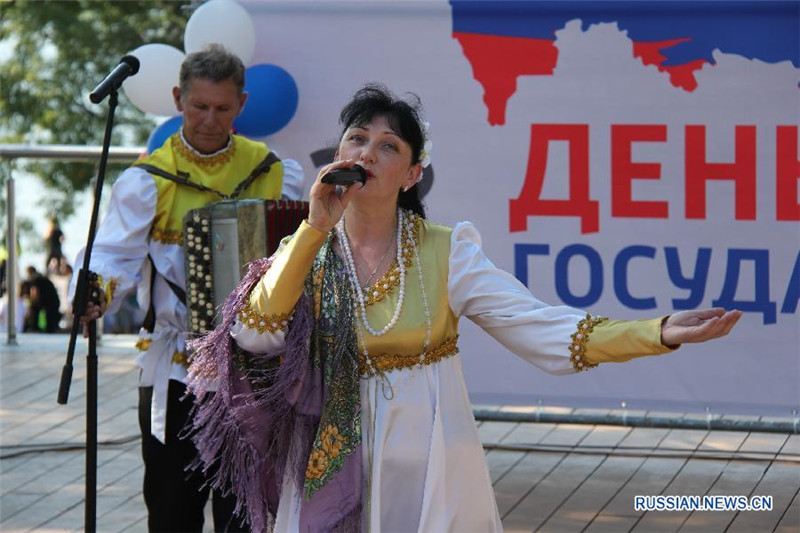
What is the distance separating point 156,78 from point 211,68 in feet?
4.06

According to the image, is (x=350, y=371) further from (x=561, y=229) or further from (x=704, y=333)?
(x=561, y=229)

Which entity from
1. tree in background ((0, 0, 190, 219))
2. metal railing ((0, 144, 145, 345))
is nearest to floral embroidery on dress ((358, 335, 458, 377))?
metal railing ((0, 144, 145, 345))

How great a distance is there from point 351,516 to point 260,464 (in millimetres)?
325

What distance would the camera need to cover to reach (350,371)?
3.75 m

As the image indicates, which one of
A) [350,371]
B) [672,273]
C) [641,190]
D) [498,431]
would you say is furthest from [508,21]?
[350,371]

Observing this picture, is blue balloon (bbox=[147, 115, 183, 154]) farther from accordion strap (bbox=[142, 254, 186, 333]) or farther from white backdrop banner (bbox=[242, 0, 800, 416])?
accordion strap (bbox=[142, 254, 186, 333])

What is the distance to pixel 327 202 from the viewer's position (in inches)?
141

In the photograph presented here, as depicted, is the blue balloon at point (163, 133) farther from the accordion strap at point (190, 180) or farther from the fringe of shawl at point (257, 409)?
the fringe of shawl at point (257, 409)

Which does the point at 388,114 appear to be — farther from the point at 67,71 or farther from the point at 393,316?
the point at 67,71

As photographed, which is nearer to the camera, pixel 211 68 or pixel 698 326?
pixel 698 326

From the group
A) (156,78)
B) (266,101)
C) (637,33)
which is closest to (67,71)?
(156,78)

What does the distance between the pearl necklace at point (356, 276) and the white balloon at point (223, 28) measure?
7.61 ft

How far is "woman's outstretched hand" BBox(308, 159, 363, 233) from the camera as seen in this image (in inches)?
141

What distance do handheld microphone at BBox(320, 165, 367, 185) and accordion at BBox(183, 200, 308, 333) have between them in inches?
45.1
